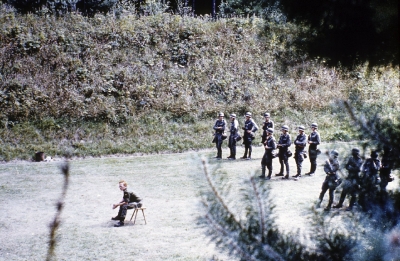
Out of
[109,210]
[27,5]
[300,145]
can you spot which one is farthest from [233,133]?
[27,5]

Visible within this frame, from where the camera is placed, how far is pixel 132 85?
71.7ft

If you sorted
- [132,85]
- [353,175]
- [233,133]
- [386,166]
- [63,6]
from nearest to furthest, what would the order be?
1. [386,166]
2. [353,175]
3. [233,133]
4. [132,85]
5. [63,6]

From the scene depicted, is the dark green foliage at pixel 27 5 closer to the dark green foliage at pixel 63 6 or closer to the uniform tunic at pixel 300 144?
the dark green foliage at pixel 63 6

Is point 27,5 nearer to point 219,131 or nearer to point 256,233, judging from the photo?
point 219,131

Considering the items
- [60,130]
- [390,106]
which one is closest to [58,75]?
[60,130]

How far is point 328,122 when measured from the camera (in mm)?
20875

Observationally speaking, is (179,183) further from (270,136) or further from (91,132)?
(91,132)

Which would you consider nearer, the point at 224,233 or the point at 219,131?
the point at 224,233

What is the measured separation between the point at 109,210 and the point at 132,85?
12195mm

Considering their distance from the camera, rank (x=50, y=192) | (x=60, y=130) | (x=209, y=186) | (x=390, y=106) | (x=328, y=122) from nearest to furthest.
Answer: (x=209, y=186) → (x=390, y=106) → (x=50, y=192) → (x=60, y=130) → (x=328, y=122)

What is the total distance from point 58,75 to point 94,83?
72.9 inches

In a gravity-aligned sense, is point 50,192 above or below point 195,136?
below

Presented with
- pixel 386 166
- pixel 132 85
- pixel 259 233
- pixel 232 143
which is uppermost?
pixel 132 85

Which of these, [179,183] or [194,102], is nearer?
[179,183]
